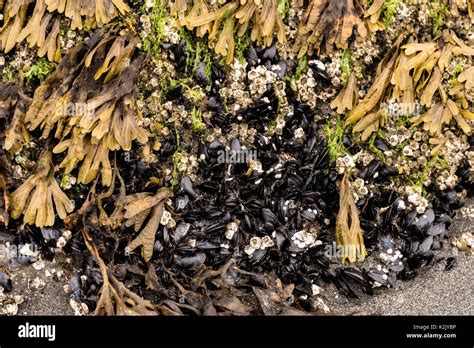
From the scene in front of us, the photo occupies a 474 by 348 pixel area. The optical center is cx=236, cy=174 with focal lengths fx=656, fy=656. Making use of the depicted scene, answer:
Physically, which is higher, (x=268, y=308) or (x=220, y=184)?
(x=220, y=184)

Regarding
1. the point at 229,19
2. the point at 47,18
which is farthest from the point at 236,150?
the point at 47,18

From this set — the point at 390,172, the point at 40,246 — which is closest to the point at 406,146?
the point at 390,172

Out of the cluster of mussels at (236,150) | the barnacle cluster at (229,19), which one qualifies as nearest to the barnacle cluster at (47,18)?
the cluster of mussels at (236,150)

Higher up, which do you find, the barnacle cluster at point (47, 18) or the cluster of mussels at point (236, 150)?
the barnacle cluster at point (47, 18)

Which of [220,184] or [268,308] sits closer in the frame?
[268,308]

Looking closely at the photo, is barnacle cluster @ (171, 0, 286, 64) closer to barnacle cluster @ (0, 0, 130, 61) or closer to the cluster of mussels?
the cluster of mussels

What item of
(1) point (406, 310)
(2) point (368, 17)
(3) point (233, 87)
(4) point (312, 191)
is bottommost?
(1) point (406, 310)

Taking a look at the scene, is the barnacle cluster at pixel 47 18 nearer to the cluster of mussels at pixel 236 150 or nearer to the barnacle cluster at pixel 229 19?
the cluster of mussels at pixel 236 150

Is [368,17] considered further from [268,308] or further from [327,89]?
[268,308]

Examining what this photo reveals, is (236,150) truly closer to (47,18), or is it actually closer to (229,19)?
(229,19)
